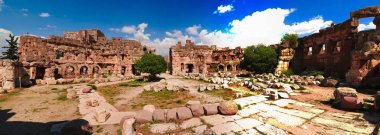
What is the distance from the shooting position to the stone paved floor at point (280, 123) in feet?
16.6

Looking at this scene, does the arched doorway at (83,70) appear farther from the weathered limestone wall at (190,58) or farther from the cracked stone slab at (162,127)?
the cracked stone slab at (162,127)

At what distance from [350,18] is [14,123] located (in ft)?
76.9

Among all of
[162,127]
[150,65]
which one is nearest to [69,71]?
[150,65]

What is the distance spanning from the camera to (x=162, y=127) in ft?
18.5

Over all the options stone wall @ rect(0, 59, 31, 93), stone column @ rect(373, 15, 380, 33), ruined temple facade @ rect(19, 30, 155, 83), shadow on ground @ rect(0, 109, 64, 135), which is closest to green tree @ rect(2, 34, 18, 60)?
ruined temple facade @ rect(19, 30, 155, 83)

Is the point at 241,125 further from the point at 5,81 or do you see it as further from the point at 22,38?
the point at 22,38

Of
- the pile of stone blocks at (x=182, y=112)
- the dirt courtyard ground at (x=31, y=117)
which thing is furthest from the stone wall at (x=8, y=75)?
the pile of stone blocks at (x=182, y=112)

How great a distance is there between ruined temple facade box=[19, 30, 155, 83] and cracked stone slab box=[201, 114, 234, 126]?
22.7m

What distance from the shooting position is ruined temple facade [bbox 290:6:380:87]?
11.8 meters

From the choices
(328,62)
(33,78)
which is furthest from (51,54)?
(328,62)

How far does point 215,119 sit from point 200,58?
2925 centimetres

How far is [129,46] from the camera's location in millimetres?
32875

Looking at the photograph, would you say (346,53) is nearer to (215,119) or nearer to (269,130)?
(269,130)

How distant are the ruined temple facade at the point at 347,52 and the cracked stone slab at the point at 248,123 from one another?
1058cm
